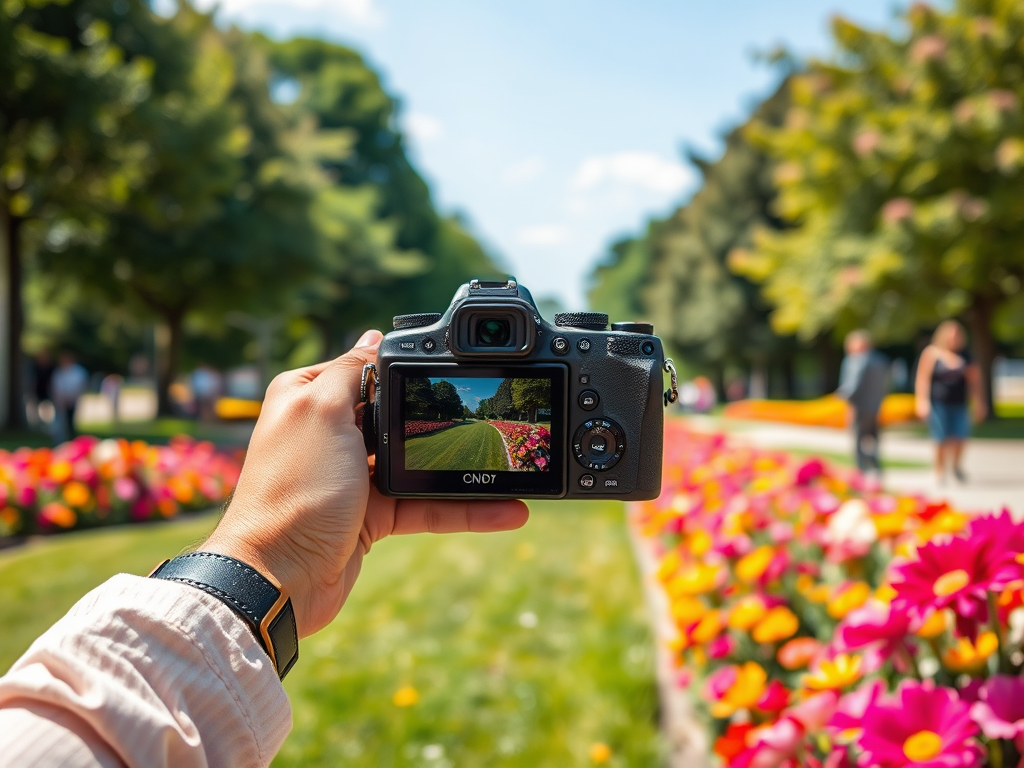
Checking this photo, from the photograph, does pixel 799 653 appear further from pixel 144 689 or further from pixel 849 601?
pixel 144 689

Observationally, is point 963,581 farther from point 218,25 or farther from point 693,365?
point 693,365

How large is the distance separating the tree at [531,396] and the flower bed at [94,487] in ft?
19.8

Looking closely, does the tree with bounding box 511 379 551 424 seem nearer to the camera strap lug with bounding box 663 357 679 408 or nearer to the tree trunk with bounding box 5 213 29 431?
the camera strap lug with bounding box 663 357 679 408

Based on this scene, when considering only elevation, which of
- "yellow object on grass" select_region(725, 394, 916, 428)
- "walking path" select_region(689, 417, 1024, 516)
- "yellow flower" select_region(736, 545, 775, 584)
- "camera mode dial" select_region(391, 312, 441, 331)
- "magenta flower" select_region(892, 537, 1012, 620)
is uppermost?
"camera mode dial" select_region(391, 312, 441, 331)

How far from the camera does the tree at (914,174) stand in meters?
16.2

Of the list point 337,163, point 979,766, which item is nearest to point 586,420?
point 979,766

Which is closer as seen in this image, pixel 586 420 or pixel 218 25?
pixel 586 420

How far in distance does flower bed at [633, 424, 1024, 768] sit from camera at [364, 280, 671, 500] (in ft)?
1.88

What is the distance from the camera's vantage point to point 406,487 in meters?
1.62

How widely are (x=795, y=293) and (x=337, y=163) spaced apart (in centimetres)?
2068

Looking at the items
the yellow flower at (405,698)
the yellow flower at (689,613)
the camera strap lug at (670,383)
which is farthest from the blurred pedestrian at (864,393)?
the camera strap lug at (670,383)

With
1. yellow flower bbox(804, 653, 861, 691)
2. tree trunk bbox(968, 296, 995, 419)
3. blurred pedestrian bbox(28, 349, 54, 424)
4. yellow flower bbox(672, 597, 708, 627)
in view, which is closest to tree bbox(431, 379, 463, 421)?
Result: yellow flower bbox(804, 653, 861, 691)

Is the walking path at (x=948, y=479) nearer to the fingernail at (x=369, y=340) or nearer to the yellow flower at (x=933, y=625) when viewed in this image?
the yellow flower at (x=933, y=625)

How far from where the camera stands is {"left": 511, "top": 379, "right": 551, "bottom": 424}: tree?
5.28 ft
